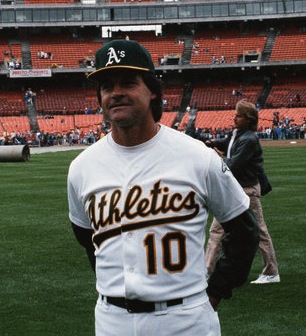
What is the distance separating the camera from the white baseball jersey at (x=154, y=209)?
10.9 feet

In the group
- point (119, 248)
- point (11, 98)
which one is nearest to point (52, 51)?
point (11, 98)

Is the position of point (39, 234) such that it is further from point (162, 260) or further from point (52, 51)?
point (52, 51)

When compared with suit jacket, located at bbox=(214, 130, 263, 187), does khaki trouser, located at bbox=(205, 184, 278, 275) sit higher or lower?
lower

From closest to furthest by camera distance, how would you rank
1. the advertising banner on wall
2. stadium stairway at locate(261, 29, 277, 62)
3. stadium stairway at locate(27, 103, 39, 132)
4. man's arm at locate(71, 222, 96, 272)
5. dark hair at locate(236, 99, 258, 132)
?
1. man's arm at locate(71, 222, 96, 272)
2. dark hair at locate(236, 99, 258, 132)
3. stadium stairway at locate(27, 103, 39, 132)
4. the advertising banner on wall
5. stadium stairway at locate(261, 29, 277, 62)

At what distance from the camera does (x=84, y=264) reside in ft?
33.1

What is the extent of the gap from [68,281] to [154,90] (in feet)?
19.5

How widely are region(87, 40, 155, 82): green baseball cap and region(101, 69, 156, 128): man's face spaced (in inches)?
1.6

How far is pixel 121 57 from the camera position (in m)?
3.34

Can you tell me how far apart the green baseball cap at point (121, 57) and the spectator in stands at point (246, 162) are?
14.9ft

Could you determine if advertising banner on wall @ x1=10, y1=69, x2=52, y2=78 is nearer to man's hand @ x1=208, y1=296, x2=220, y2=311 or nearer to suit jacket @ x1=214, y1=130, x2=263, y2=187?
suit jacket @ x1=214, y1=130, x2=263, y2=187

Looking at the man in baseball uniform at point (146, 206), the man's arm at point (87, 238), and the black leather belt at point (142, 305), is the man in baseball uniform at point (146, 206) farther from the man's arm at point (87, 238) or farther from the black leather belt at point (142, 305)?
the man's arm at point (87, 238)

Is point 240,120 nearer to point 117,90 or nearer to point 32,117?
point 117,90

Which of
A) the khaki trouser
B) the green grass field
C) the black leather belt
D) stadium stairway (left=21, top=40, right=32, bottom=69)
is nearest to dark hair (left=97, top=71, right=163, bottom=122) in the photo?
the black leather belt

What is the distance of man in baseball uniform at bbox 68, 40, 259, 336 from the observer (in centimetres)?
331
